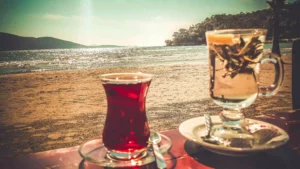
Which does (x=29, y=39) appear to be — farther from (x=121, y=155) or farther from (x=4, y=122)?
(x=121, y=155)

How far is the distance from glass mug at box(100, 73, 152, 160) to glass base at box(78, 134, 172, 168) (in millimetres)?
15

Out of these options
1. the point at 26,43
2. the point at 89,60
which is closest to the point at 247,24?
the point at 89,60

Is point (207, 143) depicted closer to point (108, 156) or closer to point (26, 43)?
point (108, 156)

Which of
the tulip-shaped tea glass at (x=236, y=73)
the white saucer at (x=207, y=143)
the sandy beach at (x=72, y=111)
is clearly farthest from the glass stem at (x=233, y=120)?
the sandy beach at (x=72, y=111)

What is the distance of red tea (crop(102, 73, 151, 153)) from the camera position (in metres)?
0.88

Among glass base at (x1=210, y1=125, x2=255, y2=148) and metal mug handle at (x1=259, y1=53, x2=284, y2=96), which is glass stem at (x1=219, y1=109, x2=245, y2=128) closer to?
glass base at (x1=210, y1=125, x2=255, y2=148)

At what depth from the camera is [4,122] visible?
672 cm

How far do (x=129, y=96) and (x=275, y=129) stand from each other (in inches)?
26.7

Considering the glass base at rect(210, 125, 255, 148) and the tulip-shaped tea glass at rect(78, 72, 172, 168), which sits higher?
the tulip-shaped tea glass at rect(78, 72, 172, 168)

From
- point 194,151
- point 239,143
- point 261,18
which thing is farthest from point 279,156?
point 261,18

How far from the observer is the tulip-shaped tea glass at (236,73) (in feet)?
3.72

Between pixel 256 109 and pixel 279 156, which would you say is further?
pixel 256 109

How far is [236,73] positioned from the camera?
3.84ft

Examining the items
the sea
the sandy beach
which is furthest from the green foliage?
the sandy beach
